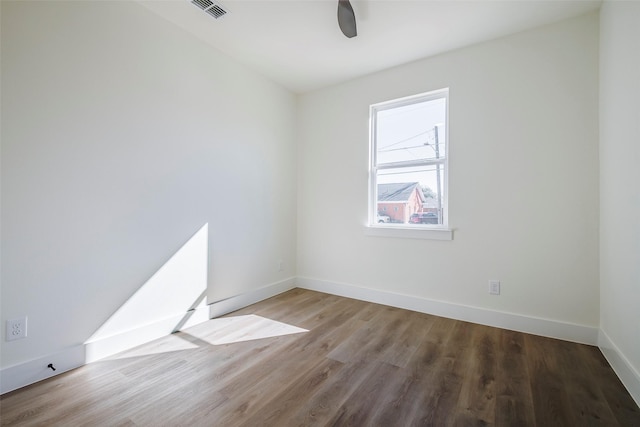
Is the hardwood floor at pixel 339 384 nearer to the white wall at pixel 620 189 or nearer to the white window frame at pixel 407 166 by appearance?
the white wall at pixel 620 189

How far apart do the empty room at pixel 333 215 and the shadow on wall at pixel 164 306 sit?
0.02m

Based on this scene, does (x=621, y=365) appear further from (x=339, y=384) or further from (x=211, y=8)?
(x=211, y=8)

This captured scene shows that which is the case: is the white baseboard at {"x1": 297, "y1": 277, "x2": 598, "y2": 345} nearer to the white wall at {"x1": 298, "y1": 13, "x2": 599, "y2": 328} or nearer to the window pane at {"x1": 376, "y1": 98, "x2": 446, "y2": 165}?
the white wall at {"x1": 298, "y1": 13, "x2": 599, "y2": 328}

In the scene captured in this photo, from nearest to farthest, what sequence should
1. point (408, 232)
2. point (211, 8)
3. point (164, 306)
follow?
point (211, 8) < point (164, 306) < point (408, 232)

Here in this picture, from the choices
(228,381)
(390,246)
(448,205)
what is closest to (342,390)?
(228,381)

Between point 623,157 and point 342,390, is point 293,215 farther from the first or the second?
point 623,157

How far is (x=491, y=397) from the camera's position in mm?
1563

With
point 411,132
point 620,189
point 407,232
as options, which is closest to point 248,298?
point 407,232

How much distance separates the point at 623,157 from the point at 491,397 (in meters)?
1.70

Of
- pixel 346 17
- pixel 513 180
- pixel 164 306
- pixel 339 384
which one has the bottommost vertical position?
pixel 339 384

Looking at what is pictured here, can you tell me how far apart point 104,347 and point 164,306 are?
1.52 ft

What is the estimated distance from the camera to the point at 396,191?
313 cm

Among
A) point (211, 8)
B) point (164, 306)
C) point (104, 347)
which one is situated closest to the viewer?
point (104, 347)

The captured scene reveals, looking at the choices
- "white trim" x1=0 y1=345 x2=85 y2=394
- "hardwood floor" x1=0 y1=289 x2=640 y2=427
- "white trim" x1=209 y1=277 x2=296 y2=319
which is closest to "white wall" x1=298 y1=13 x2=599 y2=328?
"hardwood floor" x1=0 y1=289 x2=640 y2=427
